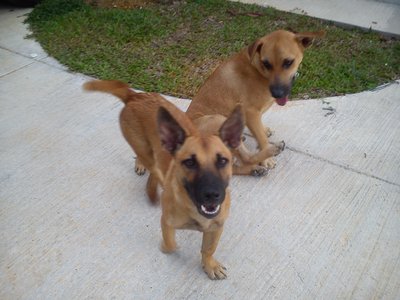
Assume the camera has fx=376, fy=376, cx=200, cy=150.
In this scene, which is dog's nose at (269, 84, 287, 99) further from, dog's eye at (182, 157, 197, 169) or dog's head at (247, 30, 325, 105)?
dog's eye at (182, 157, 197, 169)

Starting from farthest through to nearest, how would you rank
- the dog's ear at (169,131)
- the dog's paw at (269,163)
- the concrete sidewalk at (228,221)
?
the dog's paw at (269,163), the concrete sidewalk at (228,221), the dog's ear at (169,131)

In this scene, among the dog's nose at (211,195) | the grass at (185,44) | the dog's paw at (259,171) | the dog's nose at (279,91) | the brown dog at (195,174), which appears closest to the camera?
the dog's nose at (211,195)

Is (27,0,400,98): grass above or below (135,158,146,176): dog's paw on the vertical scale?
below

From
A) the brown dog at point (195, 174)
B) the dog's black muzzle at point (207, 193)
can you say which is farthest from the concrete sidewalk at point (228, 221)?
the dog's black muzzle at point (207, 193)

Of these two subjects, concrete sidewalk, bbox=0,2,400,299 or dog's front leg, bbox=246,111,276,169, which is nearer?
concrete sidewalk, bbox=0,2,400,299

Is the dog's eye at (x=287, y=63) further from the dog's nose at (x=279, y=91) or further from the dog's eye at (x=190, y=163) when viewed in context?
the dog's eye at (x=190, y=163)

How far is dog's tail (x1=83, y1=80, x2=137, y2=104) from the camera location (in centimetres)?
307

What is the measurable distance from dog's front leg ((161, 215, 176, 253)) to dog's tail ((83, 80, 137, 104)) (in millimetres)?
1182

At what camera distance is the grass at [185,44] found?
5.08 metres

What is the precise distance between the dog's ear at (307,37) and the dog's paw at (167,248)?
2.25 meters

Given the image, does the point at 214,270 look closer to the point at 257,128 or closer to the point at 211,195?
the point at 211,195

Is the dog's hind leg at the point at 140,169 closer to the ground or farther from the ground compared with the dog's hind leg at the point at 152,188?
closer to the ground

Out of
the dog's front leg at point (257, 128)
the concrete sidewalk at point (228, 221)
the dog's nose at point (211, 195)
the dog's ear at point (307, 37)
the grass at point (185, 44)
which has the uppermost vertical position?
the dog's ear at point (307, 37)

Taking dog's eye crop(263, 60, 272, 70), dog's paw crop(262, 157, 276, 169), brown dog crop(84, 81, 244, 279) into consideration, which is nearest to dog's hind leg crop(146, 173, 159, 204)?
brown dog crop(84, 81, 244, 279)
